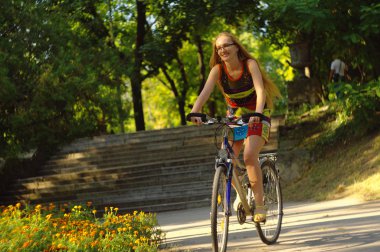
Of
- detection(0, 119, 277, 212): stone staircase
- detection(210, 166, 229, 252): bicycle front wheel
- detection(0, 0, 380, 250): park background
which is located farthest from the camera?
detection(0, 119, 277, 212): stone staircase

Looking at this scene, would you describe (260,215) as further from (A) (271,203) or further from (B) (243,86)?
(B) (243,86)

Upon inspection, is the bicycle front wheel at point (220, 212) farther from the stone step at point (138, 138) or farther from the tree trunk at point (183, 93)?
the tree trunk at point (183, 93)

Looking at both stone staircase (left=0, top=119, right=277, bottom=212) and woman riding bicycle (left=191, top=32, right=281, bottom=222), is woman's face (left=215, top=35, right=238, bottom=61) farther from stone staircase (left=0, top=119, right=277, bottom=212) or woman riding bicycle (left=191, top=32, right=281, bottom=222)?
stone staircase (left=0, top=119, right=277, bottom=212)

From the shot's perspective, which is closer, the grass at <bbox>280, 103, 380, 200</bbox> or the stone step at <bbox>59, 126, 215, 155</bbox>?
the grass at <bbox>280, 103, 380, 200</bbox>

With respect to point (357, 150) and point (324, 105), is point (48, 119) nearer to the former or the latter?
point (357, 150)

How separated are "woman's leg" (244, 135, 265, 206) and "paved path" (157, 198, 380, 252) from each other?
1.72ft

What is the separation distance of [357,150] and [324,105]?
459 cm

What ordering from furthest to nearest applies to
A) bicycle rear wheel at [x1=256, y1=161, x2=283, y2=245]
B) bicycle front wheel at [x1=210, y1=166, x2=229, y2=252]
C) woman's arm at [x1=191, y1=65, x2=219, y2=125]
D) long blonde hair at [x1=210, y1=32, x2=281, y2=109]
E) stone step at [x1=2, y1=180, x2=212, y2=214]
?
stone step at [x1=2, y1=180, x2=212, y2=214]
bicycle rear wheel at [x1=256, y1=161, x2=283, y2=245]
long blonde hair at [x1=210, y1=32, x2=281, y2=109]
woman's arm at [x1=191, y1=65, x2=219, y2=125]
bicycle front wheel at [x1=210, y1=166, x2=229, y2=252]

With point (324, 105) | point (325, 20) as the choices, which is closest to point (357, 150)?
point (325, 20)

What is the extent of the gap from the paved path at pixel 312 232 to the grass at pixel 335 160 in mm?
1599

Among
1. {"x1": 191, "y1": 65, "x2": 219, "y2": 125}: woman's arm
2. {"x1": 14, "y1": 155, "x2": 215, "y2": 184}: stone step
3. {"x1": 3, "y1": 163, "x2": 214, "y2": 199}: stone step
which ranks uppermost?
{"x1": 191, "y1": 65, "x2": 219, "y2": 125}: woman's arm

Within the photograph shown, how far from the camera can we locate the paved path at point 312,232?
6363mm

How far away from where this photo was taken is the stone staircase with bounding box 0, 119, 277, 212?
51.4 ft

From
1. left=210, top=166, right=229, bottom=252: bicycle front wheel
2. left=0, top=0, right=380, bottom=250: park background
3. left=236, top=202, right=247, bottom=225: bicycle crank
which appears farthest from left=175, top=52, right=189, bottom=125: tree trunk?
left=210, top=166, right=229, bottom=252: bicycle front wheel
